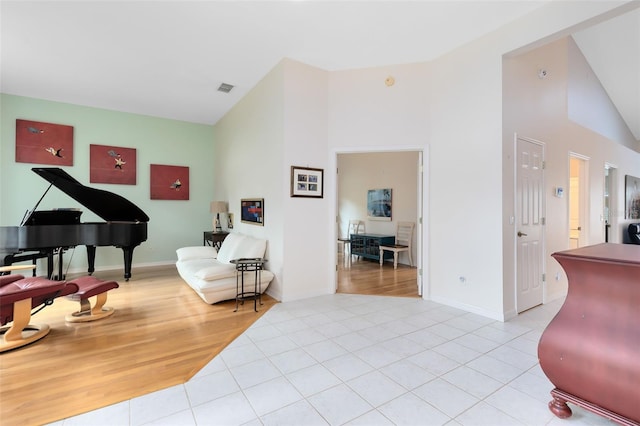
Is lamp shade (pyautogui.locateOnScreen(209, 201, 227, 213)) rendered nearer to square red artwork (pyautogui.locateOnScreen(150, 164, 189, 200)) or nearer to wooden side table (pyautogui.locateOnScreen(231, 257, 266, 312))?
square red artwork (pyautogui.locateOnScreen(150, 164, 189, 200))

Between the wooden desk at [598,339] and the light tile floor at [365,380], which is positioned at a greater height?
the wooden desk at [598,339]

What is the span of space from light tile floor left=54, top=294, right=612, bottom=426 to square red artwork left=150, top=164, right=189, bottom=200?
4436 mm

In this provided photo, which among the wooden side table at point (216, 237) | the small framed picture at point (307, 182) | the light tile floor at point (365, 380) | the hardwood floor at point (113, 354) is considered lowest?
the hardwood floor at point (113, 354)

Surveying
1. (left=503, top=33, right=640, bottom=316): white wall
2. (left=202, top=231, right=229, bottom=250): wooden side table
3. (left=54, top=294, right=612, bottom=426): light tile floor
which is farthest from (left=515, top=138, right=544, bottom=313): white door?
(left=202, top=231, right=229, bottom=250): wooden side table

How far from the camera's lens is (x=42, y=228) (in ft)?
12.0

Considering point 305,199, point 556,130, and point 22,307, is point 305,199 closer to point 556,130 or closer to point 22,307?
point 22,307

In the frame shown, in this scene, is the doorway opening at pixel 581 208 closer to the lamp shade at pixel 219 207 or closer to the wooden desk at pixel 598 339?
the wooden desk at pixel 598 339

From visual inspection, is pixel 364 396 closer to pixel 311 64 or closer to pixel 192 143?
pixel 311 64

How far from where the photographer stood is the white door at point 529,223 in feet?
11.4

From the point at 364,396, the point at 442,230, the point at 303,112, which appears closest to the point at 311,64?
the point at 303,112

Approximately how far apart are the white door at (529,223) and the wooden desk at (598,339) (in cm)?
176

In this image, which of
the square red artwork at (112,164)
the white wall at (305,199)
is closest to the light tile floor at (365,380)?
the white wall at (305,199)

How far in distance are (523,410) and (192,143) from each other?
7.08 m

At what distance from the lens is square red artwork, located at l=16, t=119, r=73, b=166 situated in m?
5.20
